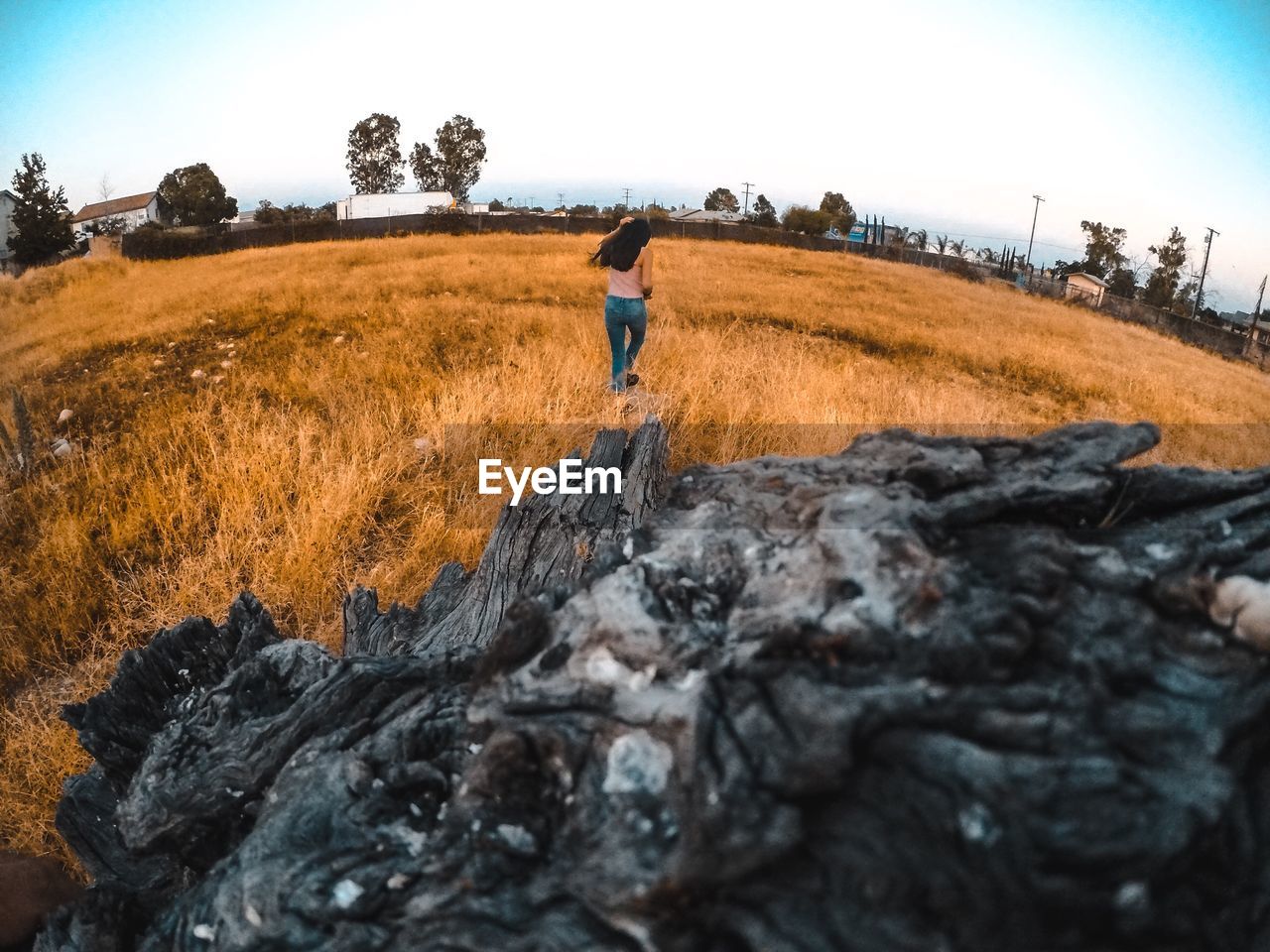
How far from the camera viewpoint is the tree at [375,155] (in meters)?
3.16

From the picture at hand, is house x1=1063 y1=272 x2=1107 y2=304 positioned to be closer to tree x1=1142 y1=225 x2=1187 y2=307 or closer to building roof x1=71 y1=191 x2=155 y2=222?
tree x1=1142 y1=225 x2=1187 y2=307

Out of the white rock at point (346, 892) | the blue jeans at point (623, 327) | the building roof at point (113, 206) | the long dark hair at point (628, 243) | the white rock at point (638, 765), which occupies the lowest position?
the white rock at point (346, 892)

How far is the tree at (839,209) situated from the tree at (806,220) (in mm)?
Result: 23

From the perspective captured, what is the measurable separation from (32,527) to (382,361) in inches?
62.3

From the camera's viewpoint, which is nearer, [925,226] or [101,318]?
[925,226]

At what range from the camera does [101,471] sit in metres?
3.40

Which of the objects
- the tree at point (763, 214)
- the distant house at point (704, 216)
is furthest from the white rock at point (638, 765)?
the tree at point (763, 214)

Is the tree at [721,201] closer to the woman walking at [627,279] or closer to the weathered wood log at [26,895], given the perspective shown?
the woman walking at [627,279]

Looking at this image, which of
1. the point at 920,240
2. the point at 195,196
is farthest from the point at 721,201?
the point at 195,196

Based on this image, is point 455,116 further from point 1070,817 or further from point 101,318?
point 1070,817

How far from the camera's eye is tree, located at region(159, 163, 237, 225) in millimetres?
3209

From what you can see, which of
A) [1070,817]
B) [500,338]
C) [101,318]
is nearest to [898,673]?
[1070,817]

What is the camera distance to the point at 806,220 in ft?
11.1

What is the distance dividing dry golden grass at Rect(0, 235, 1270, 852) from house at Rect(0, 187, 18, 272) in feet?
0.35
